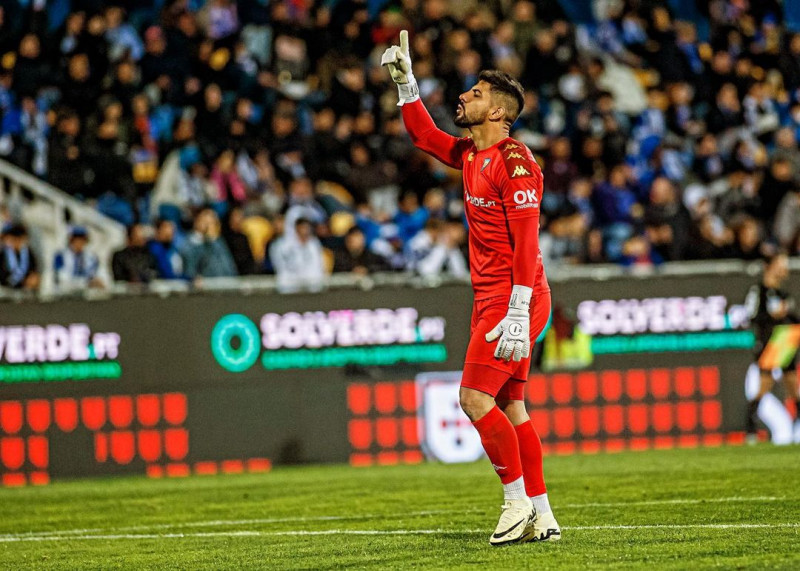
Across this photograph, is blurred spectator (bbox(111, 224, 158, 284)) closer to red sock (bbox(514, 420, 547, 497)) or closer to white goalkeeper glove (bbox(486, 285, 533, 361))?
red sock (bbox(514, 420, 547, 497))

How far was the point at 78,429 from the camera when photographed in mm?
13789

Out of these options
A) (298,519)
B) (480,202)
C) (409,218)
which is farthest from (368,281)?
(480,202)

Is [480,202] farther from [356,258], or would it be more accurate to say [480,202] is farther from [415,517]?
[356,258]

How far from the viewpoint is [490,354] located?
23.8ft

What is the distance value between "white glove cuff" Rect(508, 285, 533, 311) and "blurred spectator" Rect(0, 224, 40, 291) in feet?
27.4

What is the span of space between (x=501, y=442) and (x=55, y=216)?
31.7 feet

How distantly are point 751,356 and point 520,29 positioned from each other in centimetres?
756

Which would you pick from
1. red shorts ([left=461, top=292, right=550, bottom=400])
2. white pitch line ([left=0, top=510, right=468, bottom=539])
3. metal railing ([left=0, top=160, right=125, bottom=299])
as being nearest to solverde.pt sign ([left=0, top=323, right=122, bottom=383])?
metal railing ([left=0, top=160, right=125, bottom=299])

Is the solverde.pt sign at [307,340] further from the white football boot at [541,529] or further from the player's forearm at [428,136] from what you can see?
the white football boot at [541,529]

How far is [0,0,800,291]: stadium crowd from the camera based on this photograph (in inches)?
618

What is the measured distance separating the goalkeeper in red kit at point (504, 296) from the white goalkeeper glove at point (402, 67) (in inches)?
21.0

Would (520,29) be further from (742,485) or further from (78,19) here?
(742,485)

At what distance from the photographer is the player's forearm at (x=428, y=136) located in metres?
8.03

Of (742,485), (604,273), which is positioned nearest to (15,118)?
(604,273)
